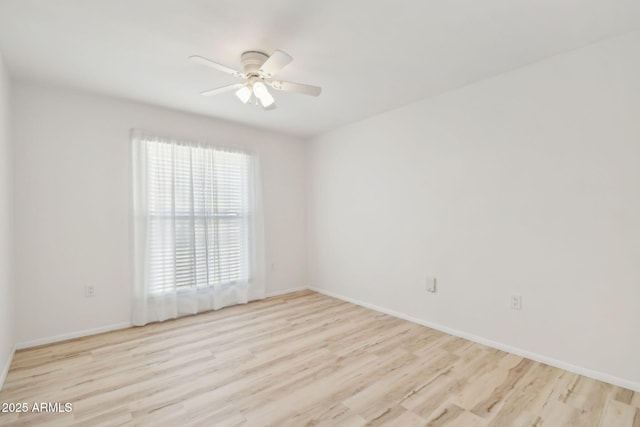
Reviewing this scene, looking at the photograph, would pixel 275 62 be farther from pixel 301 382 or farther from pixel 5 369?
pixel 5 369

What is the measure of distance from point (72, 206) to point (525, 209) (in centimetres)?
399

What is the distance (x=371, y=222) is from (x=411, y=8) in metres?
2.32

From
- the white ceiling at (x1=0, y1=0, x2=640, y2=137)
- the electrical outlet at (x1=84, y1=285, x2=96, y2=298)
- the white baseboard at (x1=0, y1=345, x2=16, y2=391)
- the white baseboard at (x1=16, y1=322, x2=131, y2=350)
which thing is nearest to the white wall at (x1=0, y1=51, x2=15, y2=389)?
the white baseboard at (x1=0, y1=345, x2=16, y2=391)

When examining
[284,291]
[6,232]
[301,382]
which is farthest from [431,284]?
[6,232]

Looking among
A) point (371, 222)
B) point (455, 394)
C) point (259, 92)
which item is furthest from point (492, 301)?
point (259, 92)

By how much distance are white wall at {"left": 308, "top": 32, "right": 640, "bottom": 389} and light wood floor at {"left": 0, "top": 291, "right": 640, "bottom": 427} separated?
299 millimetres

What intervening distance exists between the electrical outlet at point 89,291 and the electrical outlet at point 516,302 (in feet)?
12.5

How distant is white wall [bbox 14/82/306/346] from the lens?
2.62 meters

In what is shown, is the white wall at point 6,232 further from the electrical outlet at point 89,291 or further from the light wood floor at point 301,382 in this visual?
the electrical outlet at point 89,291

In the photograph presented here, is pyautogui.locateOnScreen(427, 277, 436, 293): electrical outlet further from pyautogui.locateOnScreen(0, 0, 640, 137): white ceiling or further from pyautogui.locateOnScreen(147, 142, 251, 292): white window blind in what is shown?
pyautogui.locateOnScreen(147, 142, 251, 292): white window blind

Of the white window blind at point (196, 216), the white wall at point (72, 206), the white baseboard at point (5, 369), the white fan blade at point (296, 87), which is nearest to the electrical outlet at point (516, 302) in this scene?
the white fan blade at point (296, 87)

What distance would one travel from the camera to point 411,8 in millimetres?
1733

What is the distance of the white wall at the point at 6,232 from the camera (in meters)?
2.12

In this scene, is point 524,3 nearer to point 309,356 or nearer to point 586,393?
point 586,393
